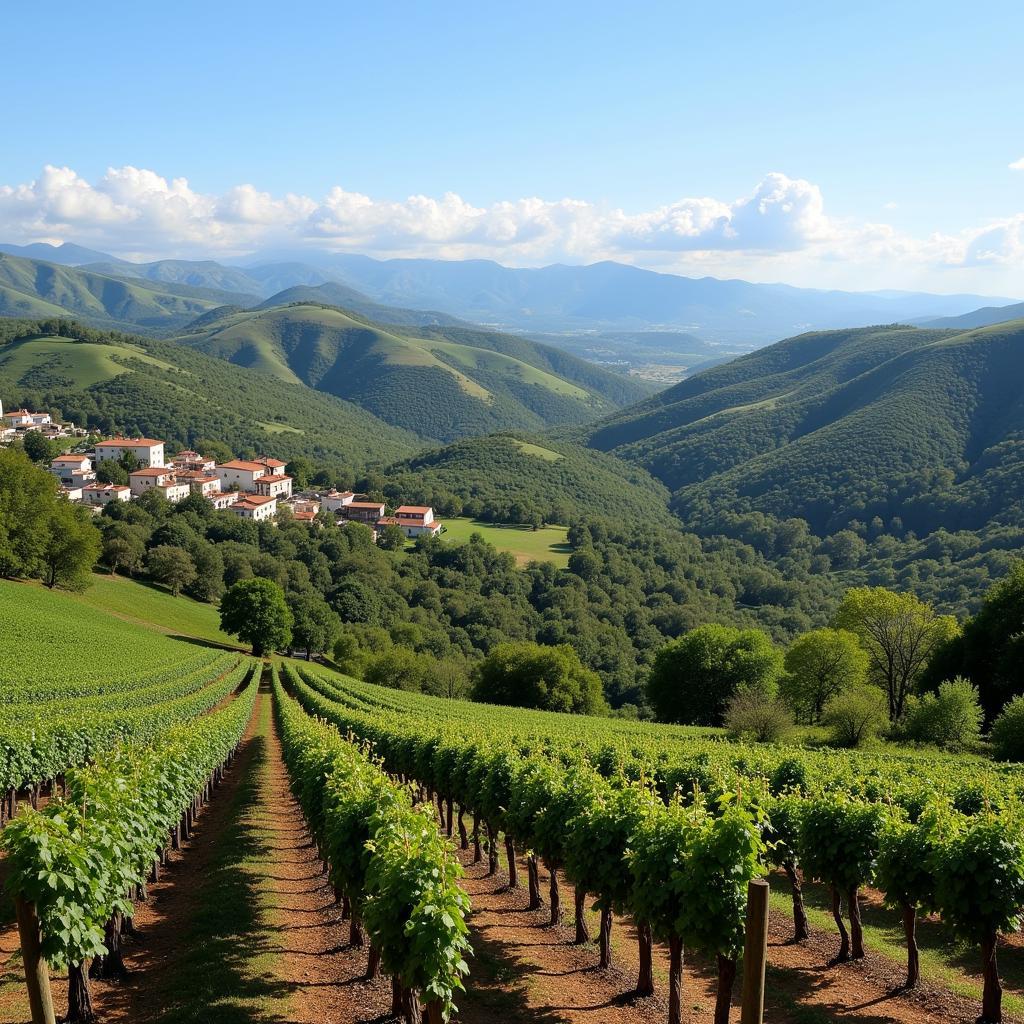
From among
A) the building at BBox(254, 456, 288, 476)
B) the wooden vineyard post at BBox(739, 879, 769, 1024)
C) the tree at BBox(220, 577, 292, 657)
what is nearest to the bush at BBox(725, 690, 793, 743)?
the wooden vineyard post at BBox(739, 879, 769, 1024)

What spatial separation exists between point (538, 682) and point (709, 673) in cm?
1726

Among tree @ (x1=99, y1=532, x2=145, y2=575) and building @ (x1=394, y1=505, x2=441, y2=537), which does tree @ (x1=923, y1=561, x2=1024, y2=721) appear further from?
building @ (x1=394, y1=505, x2=441, y2=537)

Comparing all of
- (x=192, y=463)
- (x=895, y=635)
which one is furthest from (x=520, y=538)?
(x=895, y=635)

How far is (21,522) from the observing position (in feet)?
252

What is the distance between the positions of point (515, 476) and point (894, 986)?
177 meters

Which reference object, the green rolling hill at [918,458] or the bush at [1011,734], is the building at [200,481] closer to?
the green rolling hill at [918,458]

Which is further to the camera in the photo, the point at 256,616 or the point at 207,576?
the point at 207,576

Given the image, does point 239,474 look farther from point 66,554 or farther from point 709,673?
point 709,673

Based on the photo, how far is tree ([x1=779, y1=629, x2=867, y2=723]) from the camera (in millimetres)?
50969

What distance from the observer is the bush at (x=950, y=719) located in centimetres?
3894

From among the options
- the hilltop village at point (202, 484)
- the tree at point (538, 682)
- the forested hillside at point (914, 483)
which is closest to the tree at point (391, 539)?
the hilltop village at point (202, 484)

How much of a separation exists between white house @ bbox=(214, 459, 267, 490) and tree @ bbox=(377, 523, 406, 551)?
35.4 m

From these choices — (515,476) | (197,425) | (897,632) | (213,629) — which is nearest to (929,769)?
(897,632)

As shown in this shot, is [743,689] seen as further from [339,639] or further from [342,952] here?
[339,639]
